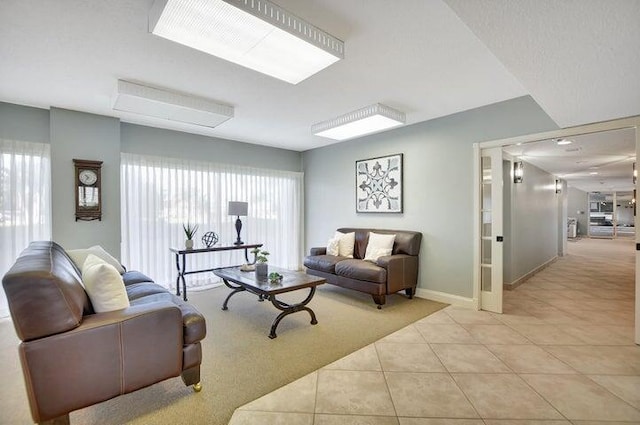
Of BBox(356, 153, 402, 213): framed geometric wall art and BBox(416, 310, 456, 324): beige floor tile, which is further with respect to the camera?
BBox(356, 153, 402, 213): framed geometric wall art

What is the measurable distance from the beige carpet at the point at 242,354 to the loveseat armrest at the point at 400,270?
0.82ft

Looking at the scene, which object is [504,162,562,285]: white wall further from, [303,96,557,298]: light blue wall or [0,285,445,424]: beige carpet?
[0,285,445,424]: beige carpet

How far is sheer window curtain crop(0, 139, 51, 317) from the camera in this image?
3553mm

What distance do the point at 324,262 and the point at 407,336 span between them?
1.85m

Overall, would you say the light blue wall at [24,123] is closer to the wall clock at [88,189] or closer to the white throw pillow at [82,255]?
the wall clock at [88,189]

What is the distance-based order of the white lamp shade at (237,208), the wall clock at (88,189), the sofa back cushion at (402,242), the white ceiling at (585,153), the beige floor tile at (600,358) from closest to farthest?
the beige floor tile at (600,358) → the wall clock at (88,189) → the white ceiling at (585,153) → the sofa back cushion at (402,242) → the white lamp shade at (237,208)

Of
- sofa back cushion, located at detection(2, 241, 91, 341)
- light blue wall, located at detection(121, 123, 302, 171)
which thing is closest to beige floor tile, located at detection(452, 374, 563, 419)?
sofa back cushion, located at detection(2, 241, 91, 341)

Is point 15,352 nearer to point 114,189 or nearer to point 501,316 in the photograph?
point 114,189

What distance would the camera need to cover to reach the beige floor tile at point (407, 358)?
238cm

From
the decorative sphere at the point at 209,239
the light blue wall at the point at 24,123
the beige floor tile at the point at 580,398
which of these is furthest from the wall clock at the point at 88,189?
the beige floor tile at the point at 580,398

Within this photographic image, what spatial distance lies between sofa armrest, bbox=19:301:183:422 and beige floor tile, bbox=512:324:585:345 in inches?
125

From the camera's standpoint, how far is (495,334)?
9.90 ft

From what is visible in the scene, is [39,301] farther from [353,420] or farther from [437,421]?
[437,421]

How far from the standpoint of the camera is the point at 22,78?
2895 mm
